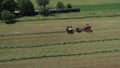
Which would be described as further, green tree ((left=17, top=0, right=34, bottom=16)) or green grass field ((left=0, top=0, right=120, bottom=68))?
green tree ((left=17, top=0, right=34, bottom=16))

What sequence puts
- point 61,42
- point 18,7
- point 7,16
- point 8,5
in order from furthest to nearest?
point 18,7
point 8,5
point 7,16
point 61,42

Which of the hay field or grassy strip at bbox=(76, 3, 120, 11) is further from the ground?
grassy strip at bbox=(76, 3, 120, 11)

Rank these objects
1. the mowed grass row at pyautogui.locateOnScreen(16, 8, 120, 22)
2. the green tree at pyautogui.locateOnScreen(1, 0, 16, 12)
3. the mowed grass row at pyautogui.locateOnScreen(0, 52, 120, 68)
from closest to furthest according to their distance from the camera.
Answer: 1. the mowed grass row at pyautogui.locateOnScreen(0, 52, 120, 68)
2. the mowed grass row at pyautogui.locateOnScreen(16, 8, 120, 22)
3. the green tree at pyautogui.locateOnScreen(1, 0, 16, 12)

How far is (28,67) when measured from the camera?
27000mm

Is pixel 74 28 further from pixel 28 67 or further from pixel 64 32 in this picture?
pixel 28 67

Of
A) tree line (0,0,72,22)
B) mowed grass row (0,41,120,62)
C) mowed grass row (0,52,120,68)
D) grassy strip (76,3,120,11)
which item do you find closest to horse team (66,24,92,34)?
mowed grass row (0,41,120,62)

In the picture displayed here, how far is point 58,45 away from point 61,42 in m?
0.81

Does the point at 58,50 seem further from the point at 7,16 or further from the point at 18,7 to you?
the point at 18,7

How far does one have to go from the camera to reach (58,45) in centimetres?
3269

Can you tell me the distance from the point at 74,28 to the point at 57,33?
8.85 ft

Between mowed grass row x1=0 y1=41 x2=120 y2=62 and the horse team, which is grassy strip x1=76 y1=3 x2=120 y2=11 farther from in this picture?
mowed grass row x1=0 y1=41 x2=120 y2=62

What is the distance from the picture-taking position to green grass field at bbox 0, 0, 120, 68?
92.3ft

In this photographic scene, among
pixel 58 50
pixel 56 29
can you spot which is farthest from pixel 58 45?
pixel 56 29

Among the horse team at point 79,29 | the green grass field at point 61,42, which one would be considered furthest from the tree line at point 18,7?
the horse team at point 79,29
